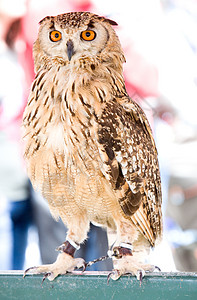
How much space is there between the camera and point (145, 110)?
2.25 m

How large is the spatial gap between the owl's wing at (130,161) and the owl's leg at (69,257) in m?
0.21

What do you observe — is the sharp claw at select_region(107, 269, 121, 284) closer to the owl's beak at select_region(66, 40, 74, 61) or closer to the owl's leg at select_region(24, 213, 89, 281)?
the owl's leg at select_region(24, 213, 89, 281)

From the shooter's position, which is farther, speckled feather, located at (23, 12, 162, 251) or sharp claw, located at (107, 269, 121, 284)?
speckled feather, located at (23, 12, 162, 251)

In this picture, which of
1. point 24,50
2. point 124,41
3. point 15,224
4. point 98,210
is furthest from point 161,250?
point 24,50

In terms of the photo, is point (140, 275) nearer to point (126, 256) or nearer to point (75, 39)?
point (126, 256)

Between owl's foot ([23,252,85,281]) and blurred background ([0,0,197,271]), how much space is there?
0.94 m

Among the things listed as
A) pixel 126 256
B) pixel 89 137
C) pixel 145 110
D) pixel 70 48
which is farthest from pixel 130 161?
pixel 145 110

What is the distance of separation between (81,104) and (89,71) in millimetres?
122

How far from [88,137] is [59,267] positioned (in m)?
0.40

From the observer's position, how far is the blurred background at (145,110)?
223 cm

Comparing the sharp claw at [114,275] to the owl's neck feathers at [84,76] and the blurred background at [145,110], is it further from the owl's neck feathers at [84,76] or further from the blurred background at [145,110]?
the blurred background at [145,110]

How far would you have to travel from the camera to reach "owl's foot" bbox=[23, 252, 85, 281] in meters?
1.19

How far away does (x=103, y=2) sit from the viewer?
7.56 feet

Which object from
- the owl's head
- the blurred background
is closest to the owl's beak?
the owl's head
